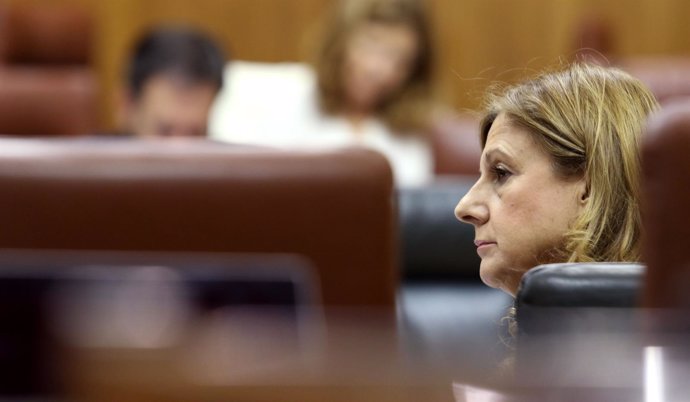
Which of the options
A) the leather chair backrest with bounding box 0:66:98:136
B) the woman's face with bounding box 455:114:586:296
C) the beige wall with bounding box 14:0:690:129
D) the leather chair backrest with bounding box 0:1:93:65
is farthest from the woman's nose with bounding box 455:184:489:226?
the beige wall with bounding box 14:0:690:129

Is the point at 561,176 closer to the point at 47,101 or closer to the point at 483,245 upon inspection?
the point at 483,245

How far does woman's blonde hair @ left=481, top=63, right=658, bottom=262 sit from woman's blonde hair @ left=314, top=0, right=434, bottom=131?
1.13 m

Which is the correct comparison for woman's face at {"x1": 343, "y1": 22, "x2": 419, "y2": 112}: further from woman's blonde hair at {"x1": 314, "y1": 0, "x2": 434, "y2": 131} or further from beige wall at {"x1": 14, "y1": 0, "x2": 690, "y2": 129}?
beige wall at {"x1": 14, "y1": 0, "x2": 690, "y2": 129}

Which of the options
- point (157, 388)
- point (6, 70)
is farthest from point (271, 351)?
point (6, 70)

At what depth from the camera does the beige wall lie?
6.50 ft

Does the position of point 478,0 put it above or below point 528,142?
above

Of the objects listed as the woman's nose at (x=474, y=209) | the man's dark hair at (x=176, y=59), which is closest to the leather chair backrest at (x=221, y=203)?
the woman's nose at (x=474, y=209)

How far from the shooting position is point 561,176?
344 mm

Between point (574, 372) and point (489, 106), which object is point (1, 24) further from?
point (574, 372)

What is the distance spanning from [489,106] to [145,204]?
0.52ft

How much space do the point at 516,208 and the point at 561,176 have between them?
0.02m

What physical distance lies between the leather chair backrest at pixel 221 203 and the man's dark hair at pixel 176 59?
73cm

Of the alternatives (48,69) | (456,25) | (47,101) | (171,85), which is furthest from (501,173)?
→ (456,25)

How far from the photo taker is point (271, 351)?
0.21 m
